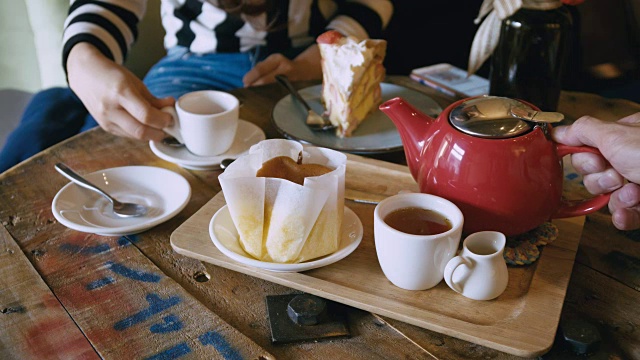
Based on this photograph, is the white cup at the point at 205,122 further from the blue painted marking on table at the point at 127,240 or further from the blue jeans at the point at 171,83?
the blue jeans at the point at 171,83

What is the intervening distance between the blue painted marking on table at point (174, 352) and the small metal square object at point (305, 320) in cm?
10

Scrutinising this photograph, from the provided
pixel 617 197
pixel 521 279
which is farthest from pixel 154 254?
pixel 617 197

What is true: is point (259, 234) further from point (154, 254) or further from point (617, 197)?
point (617, 197)

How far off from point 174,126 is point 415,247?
56 cm

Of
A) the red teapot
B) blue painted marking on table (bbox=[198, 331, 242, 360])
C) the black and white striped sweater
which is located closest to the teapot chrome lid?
the red teapot

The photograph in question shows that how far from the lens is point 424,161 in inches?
32.2

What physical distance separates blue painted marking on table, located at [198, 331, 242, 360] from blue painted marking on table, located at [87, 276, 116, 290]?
176 millimetres

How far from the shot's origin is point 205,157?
1.07 meters

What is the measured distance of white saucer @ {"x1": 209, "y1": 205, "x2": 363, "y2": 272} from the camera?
74cm

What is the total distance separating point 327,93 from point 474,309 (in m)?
0.65

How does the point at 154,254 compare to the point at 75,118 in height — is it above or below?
above

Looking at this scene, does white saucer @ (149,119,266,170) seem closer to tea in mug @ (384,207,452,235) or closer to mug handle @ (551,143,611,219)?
tea in mug @ (384,207,452,235)

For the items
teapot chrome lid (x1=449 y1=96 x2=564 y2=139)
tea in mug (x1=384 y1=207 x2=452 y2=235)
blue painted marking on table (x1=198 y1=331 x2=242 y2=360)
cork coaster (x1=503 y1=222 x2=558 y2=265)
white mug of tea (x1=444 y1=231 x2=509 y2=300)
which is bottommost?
blue painted marking on table (x1=198 y1=331 x2=242 y2=360)

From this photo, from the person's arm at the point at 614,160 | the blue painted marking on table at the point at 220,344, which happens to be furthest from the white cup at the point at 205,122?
the person's arm at the point at 614,160
